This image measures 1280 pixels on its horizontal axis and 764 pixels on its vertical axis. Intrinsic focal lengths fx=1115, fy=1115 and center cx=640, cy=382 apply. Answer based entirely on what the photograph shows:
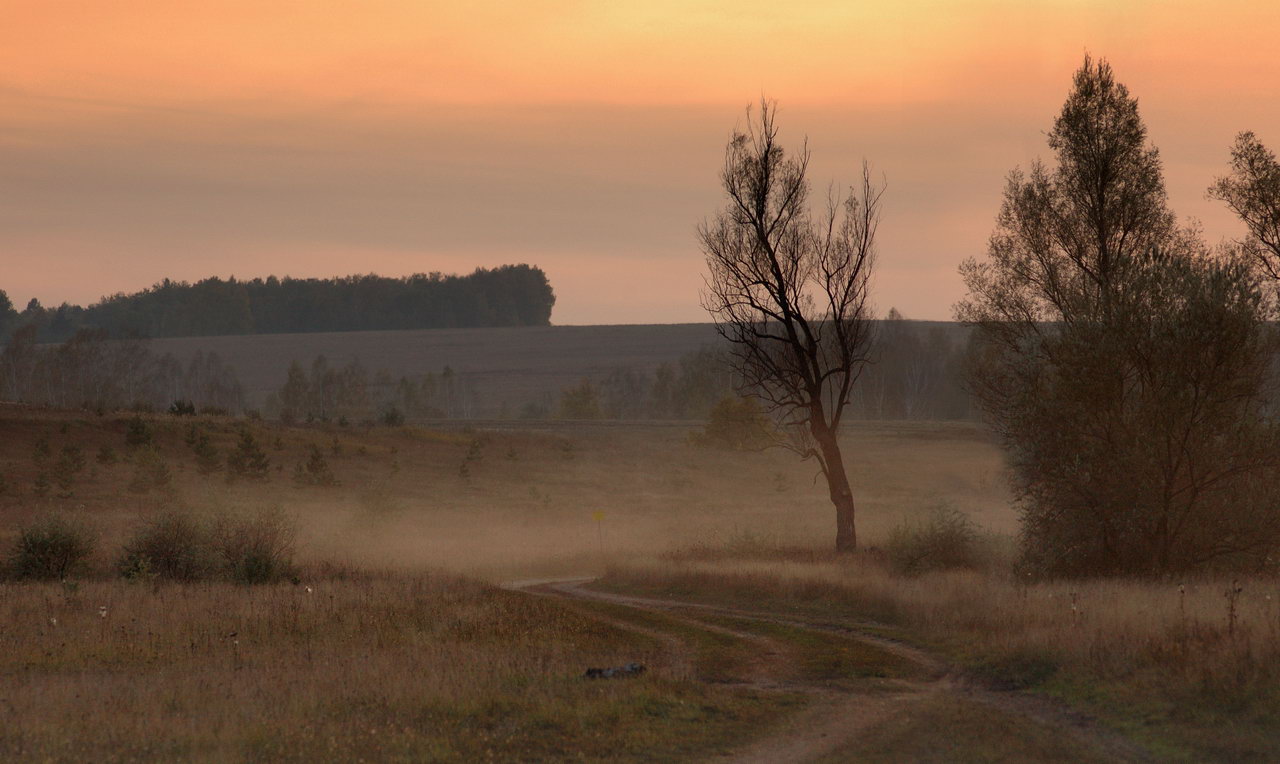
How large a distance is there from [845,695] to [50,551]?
79.8ft

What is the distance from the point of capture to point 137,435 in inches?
2672

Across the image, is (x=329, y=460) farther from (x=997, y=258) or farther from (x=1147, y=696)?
(x=1147, y=696)

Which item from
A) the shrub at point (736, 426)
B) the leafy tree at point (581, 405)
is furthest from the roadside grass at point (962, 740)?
the leafy tree at point (581, 405)

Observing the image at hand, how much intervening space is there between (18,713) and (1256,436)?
25.4m

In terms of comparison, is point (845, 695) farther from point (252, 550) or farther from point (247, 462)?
point (247, 462)

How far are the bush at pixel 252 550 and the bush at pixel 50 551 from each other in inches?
148

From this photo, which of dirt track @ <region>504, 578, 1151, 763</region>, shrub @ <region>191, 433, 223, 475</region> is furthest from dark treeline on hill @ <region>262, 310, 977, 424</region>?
dirt track @ <region>504, 578, 1151, 763</region>

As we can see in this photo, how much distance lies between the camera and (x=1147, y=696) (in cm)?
1490

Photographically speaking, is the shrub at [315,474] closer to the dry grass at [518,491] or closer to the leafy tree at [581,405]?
the dry grass at [518,491]

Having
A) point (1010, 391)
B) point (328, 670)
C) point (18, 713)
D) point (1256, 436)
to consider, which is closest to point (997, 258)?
point (1010, 391)

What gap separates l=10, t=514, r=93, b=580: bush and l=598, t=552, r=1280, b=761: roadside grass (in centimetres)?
1700

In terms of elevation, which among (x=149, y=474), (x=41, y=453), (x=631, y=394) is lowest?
(x=149, y=474)

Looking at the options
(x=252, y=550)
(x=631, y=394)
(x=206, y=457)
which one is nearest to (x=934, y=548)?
(x=252, y=550)

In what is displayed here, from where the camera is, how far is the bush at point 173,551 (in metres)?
30.9
